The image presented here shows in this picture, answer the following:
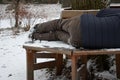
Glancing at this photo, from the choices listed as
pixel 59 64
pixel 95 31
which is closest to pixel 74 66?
pixel 95 31

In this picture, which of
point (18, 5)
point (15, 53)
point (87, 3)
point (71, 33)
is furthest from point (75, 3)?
point (18, 5)

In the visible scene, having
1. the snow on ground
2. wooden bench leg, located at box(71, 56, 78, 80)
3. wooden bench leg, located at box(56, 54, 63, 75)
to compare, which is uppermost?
wooden bench leg, located at box(71, 56, 78, 80)

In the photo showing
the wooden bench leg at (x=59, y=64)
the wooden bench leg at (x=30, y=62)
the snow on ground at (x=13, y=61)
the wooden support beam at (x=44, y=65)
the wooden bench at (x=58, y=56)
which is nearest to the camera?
the wooden bench at (x=58, y=56)

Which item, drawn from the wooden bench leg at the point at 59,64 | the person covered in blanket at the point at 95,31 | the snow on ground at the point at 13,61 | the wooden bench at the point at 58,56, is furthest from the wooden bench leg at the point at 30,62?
the person covered in blanket at the point at 95,31

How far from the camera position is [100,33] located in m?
3.21

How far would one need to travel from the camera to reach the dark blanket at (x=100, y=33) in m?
3.21

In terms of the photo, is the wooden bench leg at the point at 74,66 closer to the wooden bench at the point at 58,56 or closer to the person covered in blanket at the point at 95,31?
the wooden bench at the point at 58,56

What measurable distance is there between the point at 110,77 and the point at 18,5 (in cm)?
906

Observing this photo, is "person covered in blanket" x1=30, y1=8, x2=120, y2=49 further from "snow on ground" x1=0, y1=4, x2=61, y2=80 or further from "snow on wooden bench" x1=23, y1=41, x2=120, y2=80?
"snow on ground" x1=0, y1=4, x2=61, y2=80

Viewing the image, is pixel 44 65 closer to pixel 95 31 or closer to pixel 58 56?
pixel 58 56

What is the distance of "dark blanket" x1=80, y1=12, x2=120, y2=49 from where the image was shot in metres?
3.21

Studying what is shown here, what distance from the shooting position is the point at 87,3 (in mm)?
4719

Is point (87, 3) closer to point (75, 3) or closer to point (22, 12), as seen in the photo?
point (75, 3)

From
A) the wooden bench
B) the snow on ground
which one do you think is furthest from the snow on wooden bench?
the snow on ground
